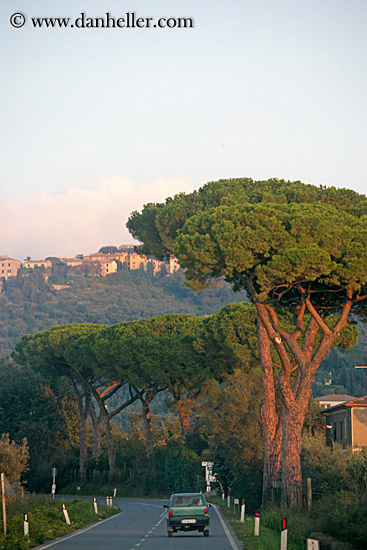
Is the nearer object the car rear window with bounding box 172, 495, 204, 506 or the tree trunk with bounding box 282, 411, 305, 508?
the car rear window with bounding box 172, 495, 204, 506

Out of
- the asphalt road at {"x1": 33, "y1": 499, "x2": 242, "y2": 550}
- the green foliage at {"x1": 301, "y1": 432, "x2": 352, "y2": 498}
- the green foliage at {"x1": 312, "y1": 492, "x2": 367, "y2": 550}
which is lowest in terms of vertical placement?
the asphalt road at {"x1": 33, "y1": 499, "x2": 242, "y2": 550}

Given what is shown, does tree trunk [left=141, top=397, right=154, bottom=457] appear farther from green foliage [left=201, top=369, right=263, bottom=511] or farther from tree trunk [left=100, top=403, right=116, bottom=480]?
green foliage [left=201, top=369, right=263, bottom=511]

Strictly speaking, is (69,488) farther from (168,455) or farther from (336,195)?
(336,195)

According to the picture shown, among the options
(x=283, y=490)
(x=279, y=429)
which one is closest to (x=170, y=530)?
(x=283, y=490)

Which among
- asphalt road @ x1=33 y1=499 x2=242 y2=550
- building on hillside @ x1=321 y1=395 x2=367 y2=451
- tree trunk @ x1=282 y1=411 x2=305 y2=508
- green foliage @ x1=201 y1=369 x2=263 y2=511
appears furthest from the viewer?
building on hillside @ x1=321 y1=395 x2=367 y2=451

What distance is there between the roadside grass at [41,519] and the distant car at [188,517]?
377 centimetres

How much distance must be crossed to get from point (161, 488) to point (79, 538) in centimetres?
4250

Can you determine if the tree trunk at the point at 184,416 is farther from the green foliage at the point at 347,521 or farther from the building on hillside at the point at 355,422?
the green foliage at the point at 347,521

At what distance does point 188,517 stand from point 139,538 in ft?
6.80

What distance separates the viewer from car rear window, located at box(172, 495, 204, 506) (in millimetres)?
28577

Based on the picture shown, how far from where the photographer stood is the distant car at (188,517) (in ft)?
90.8

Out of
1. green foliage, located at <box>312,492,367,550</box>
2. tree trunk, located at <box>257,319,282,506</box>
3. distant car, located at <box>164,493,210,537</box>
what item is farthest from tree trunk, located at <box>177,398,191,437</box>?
green foliage, located at <box>312,492,367,550</box>

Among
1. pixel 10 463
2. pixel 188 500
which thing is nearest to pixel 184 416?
pixel 10 463

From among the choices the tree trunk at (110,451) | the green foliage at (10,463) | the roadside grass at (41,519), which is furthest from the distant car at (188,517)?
the tree trunk at (110,451)
